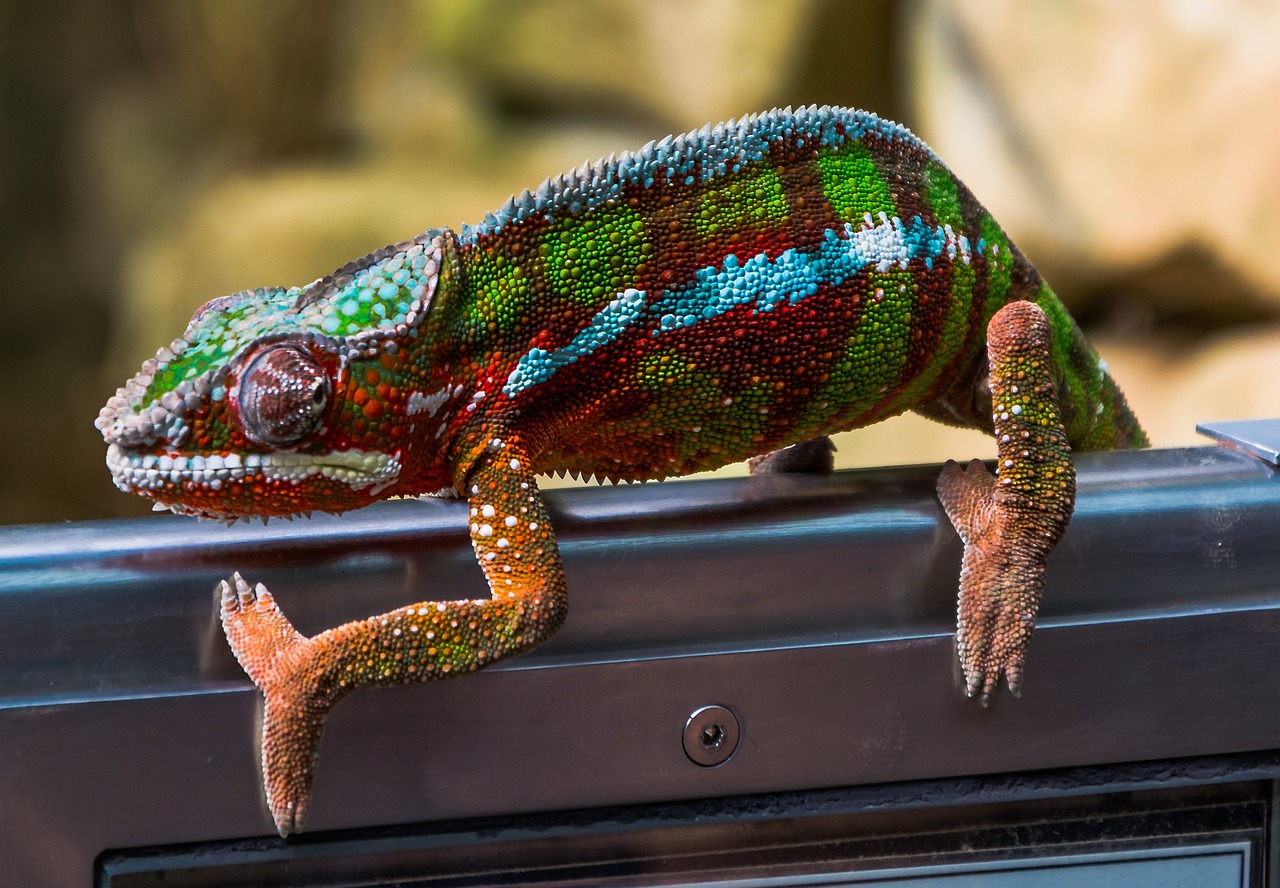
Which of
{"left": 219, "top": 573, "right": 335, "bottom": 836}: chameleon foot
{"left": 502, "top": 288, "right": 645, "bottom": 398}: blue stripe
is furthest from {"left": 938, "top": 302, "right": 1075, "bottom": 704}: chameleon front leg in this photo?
{"left": 219, "top": 573, "right": 335, "bottom": 836}: chameleon foot

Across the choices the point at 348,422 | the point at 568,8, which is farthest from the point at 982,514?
the point at 568,8

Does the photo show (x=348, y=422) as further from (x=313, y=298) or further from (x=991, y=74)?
(x=991, y=74)

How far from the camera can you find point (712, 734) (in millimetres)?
749

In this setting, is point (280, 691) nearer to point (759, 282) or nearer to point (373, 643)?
point (373, 643)

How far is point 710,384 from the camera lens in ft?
3.25

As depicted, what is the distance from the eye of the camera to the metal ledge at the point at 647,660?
69 centimetres

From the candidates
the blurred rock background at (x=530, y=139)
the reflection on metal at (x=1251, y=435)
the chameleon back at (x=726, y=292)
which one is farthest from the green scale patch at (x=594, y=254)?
the blurred rock background at (x=530, y=139)

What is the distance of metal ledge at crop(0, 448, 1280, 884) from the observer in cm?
69

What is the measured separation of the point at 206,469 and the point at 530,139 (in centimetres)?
367

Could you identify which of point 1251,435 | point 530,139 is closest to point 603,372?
point 1251,435

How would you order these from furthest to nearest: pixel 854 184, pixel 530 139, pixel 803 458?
1. pixel 530 139
2. pixel 803 458
3. pixel 854 184

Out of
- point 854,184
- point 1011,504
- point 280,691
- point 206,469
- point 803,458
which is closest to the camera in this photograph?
point 280,691

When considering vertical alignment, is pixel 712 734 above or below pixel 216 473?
below

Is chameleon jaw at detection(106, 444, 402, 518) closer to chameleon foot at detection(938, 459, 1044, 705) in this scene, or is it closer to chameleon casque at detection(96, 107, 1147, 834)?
chameleon casque at detection(96, 107, 1147, 834)
